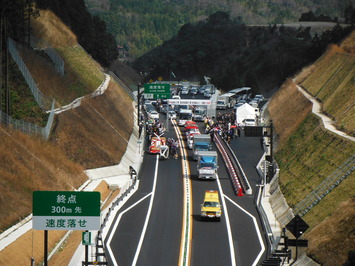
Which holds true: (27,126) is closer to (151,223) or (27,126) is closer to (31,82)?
(31,82)

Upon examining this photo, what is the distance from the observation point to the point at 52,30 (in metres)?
107

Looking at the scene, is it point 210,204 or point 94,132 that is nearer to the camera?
point 210,204

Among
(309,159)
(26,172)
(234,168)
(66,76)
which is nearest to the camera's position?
(26,172)

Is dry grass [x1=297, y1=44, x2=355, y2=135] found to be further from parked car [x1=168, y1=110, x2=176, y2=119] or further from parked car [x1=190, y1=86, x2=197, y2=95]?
parked car [x1=190, y1=86, x2=197, y2=95]

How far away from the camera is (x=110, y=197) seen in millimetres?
60688

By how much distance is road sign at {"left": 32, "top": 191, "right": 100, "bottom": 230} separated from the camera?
3269 cm

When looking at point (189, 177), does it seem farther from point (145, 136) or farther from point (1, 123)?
point (145, 136)

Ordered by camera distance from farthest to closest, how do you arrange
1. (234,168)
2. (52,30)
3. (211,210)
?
(52,30), (234,168), (211,210)

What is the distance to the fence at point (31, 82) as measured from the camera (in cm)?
7362

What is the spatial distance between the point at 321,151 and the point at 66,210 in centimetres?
2955

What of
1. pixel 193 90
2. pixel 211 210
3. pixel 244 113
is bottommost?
pixel 211 210

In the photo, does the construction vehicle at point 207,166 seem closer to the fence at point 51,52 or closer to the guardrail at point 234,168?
the guardrail at point 234,168

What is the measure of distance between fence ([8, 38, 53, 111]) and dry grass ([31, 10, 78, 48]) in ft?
62.6

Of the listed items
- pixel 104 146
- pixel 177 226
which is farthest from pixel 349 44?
pixel 177 226
